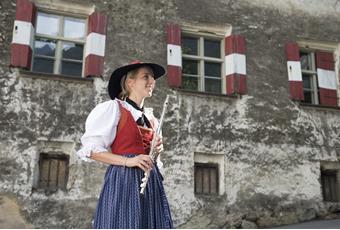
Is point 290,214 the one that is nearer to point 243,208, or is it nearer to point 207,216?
point 243,208

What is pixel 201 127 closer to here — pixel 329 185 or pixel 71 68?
pixel 71 68

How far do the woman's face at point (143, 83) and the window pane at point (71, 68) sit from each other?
208 inches

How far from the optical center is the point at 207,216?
7859 mm

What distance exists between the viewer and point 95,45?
318 inches

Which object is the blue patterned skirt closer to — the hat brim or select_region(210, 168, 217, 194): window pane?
the hat brim

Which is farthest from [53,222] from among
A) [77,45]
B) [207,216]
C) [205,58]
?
[205,58]

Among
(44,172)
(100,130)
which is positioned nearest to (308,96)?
(44,172)

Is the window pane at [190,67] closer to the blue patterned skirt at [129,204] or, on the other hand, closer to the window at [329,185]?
the window at [329,185]

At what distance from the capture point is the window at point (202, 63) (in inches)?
348

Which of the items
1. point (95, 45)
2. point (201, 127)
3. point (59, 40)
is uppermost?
point (59, 40)

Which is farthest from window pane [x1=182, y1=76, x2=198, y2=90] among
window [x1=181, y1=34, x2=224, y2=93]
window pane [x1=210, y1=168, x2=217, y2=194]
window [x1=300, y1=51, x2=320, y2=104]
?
window [x1=300, y1=51, x2=320, y2=104]

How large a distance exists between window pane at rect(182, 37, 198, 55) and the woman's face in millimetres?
6077

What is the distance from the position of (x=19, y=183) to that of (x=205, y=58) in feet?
13.7

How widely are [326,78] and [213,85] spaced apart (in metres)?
2.52
